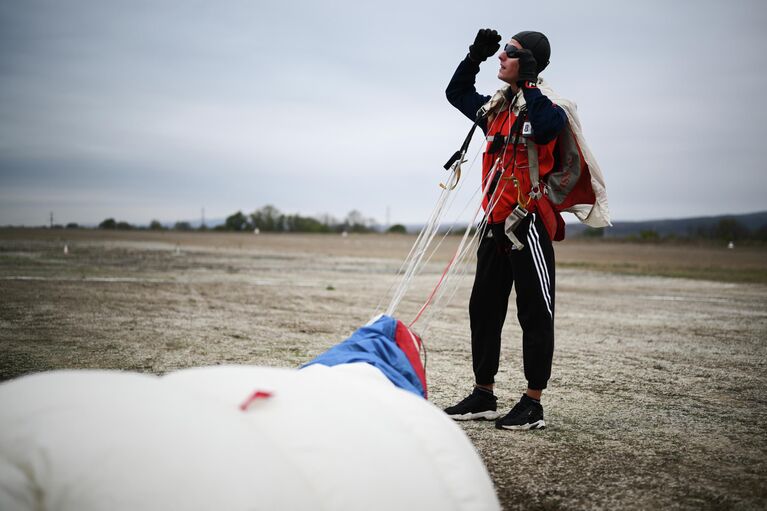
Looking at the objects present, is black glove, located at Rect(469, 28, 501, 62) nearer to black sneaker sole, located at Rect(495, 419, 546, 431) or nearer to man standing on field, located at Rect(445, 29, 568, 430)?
man standing on field, located at Rect(445, 29, 568, 430)

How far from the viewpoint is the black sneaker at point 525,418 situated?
10.4 ft

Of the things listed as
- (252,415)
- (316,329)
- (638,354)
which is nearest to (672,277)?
(638,354)

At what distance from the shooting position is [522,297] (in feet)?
10.6

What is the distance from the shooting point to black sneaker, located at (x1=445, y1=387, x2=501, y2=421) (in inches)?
131

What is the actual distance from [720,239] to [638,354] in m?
55.8

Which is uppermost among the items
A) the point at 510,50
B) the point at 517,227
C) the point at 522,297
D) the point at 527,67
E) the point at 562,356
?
the point at 510,50

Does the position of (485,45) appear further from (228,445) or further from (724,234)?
(724,234)

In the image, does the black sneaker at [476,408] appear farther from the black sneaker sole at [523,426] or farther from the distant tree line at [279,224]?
A: the distant tree line at [279,224]

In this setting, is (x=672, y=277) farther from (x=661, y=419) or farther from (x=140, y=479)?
(x=140, y=479)

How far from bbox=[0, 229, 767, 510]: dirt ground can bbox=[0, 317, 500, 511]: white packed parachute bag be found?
1.02m

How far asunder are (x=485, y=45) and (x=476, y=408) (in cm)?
217

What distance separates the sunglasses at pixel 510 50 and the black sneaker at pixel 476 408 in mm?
1954

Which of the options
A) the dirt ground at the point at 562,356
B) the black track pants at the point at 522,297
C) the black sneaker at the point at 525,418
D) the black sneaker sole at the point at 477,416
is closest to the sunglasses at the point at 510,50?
the black track pants at the point at 522,297

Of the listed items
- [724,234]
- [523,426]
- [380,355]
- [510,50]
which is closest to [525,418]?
[523,426]
